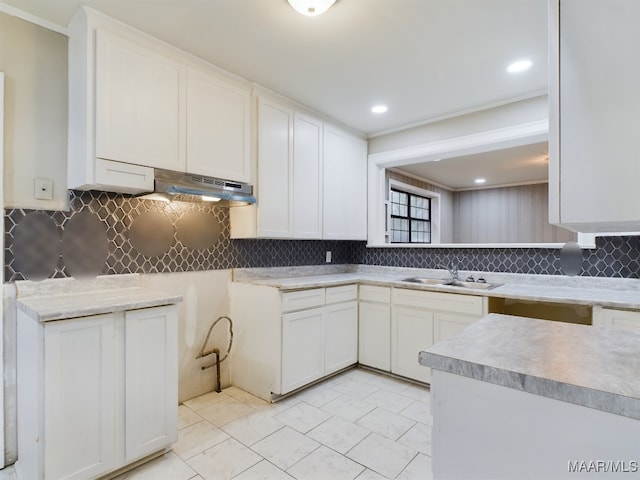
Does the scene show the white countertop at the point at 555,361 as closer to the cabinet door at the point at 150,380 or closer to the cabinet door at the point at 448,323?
the cabinet door at the point at 448,323

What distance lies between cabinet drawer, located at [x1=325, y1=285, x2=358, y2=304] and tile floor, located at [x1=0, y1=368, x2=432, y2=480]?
0.75 metres

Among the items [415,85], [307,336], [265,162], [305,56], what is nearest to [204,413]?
[307,336]

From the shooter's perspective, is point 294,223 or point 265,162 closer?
point 265,162

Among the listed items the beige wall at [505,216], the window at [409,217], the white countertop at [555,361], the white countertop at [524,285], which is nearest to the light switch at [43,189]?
the white countertop at [524,285]

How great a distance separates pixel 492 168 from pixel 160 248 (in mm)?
5260

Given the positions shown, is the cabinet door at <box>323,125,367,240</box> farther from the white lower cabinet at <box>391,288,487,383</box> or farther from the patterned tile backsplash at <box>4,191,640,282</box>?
the white lower cabinet at <box>391,288,487,383</box>

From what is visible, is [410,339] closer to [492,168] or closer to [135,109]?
[135,109]

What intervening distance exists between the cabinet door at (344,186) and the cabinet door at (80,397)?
82.8 inches

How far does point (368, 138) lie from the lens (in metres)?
3.93

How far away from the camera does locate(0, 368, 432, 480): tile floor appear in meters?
1.85

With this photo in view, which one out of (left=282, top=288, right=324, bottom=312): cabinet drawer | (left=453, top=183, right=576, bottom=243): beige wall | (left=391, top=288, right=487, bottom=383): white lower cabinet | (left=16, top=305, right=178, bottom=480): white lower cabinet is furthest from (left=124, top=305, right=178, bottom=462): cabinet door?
(left=453, top=183, right=576, bottom=243): beige wall

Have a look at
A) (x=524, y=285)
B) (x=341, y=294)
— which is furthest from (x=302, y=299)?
(x=524, y=285)

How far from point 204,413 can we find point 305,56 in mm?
2617

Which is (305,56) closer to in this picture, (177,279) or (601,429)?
(177,279)
